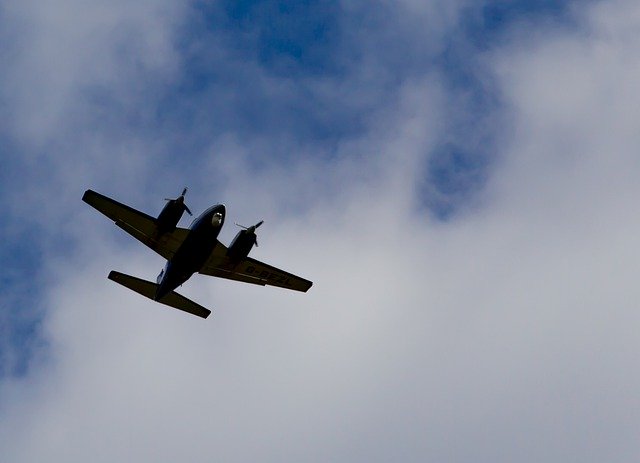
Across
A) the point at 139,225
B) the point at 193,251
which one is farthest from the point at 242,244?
the point at 139,225

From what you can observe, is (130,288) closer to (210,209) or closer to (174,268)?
(174,268)

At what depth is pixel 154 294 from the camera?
6194cm

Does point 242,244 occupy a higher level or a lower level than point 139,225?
higher

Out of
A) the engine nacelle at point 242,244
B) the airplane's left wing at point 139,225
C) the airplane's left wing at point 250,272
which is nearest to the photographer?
Result: the airplane's left wing at point 139,225

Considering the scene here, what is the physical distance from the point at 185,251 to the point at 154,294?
239 inches

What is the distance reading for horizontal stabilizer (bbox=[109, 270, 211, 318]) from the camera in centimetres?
6134

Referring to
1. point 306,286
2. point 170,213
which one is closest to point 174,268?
point 170,213

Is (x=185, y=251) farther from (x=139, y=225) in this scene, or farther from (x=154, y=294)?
(x=154, y=294)

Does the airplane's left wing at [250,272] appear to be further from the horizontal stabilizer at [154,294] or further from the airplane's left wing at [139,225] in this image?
the airplane's left wing at [139,225]

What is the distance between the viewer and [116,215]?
57.3 meters

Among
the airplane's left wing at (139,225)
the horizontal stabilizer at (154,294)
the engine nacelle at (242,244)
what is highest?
the engine nacelle at (242,244)

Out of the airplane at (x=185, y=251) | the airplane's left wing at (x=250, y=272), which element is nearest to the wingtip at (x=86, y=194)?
the airplane at (x=185, y=251)

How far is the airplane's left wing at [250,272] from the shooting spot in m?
61.2

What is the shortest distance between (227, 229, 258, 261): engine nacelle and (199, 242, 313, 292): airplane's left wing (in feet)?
2.47
